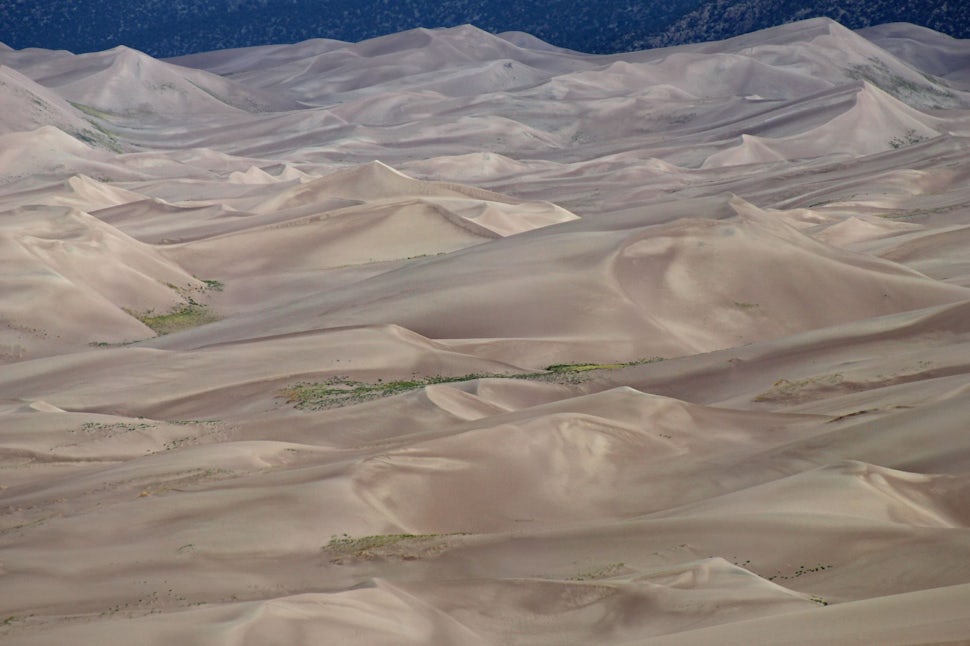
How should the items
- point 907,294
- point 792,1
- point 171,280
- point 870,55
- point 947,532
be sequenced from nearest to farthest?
point 947,532 → point 907,294 → point 171,280 → point 870,55 → point 792,1

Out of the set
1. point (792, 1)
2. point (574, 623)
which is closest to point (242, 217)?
point (574, 623)

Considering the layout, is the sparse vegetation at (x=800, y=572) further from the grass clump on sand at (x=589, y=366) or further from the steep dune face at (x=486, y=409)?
the grass clump on sand at (x=589, y=366)

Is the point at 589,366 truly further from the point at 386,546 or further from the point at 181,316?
the point at 181,316

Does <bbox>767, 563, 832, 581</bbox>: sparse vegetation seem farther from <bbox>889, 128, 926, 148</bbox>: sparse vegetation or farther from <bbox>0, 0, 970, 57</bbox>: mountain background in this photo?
<bbox>0, 0, 970, 57</bbox>: mountain background

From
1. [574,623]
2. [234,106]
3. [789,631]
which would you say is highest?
[789,631]

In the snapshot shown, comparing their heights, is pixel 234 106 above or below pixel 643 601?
below

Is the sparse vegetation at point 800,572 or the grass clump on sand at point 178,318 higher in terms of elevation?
the sparse vegetation at point 800,572

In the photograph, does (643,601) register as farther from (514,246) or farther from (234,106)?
(234,106)

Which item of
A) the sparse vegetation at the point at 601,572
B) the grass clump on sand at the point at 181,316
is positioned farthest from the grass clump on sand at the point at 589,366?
the grass clump on sand at the point at 181,316
